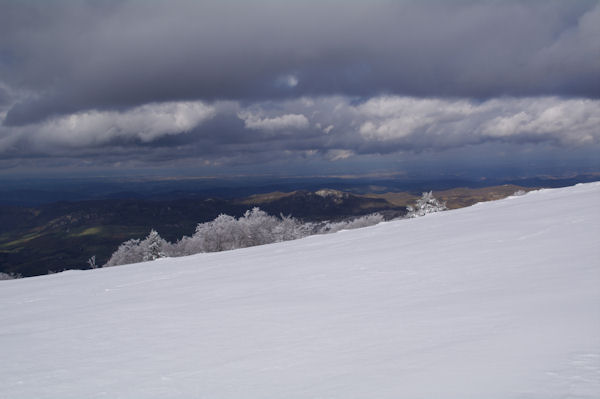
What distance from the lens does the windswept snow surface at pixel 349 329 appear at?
335 cm

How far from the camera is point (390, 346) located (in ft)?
13.4

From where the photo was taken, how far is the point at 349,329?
480 centimetres

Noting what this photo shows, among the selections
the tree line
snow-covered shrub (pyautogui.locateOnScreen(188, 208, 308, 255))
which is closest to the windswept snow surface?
the tree line

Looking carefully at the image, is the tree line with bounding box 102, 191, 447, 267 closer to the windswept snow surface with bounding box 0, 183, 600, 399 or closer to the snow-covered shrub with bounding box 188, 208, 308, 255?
the snow-covered shrub with bounding box 188, 208, 308, 255

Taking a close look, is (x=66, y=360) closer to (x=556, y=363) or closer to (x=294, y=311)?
(x=294, y=311)

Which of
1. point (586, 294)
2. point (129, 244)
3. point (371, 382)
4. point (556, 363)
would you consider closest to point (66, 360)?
point (371, 382)

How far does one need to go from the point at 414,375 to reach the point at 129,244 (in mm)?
67075

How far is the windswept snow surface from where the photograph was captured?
3350mm

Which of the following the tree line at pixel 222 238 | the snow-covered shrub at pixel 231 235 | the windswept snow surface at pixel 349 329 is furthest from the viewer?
the snow-covered shrub at pixel 231 235

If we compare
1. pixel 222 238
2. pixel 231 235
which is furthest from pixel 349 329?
pixel 222 238

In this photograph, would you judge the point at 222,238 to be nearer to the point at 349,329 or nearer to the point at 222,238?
the point at 222,238

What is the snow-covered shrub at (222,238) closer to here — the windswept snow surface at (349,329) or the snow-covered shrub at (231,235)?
the snow-covered shrub at (231,235)

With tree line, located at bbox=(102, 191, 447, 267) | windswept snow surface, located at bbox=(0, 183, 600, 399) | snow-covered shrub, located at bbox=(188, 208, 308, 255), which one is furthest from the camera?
snow-covered shrub, located at bbox=(188, 208, 308, 255)

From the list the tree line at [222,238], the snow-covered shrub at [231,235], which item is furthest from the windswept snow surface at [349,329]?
the snow-covered shrub at [231,235]
